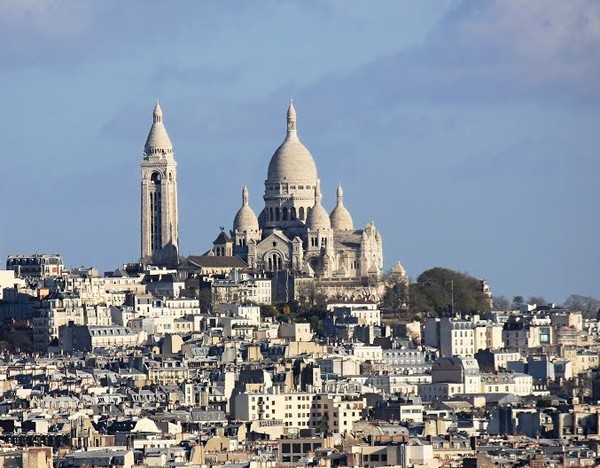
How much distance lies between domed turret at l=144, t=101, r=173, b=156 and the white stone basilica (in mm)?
4801

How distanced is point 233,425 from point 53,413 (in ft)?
22.6

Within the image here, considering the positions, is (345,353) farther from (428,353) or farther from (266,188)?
(266,188)

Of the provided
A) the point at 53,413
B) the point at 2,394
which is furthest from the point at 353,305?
the point at 53,413

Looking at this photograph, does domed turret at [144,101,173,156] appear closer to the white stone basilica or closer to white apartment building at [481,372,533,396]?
the white stone basilica

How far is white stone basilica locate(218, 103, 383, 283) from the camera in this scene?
168m

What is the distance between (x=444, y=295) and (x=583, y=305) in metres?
25.0

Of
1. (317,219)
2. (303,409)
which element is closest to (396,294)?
(317,219)

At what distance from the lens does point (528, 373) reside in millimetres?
134250

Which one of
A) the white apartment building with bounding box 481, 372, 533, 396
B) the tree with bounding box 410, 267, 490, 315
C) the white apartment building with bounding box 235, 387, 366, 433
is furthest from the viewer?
the tree with bounding box 410, 267, 490, 315

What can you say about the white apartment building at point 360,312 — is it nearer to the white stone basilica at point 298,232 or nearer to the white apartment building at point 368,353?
the white stone basilica at point 298,232

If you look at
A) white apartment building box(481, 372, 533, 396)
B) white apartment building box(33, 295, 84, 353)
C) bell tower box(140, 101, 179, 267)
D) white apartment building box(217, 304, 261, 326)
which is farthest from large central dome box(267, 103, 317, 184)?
white apartment building box(481, 372, 533, 396)

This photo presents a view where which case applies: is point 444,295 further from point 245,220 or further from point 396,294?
point 245,220

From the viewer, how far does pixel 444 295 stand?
159500mm

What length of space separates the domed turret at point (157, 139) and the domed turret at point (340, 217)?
899cm
